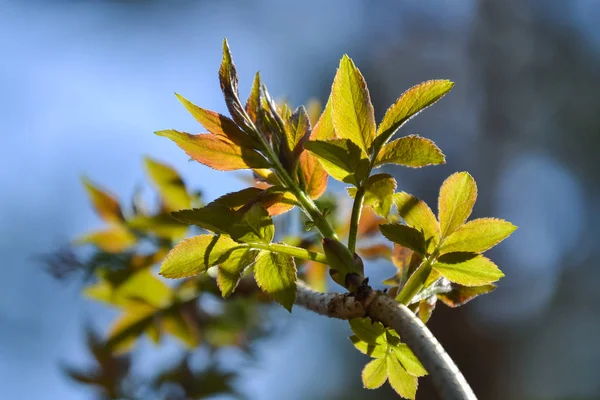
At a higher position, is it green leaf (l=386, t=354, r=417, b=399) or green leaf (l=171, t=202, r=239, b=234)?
green leaf (l=171, t=202, r=239, b=234)

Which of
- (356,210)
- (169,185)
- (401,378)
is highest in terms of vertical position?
(169,185)

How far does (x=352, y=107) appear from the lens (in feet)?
1.10

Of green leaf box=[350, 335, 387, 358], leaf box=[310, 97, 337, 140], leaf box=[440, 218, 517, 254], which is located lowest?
green leaf box=[350, 335, 387, 358]

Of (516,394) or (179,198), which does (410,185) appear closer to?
(516,394)

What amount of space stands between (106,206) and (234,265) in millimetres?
422

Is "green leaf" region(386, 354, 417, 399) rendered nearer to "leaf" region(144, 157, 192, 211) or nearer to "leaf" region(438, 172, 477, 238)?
"leaf" region(438, 172, 477, 238)

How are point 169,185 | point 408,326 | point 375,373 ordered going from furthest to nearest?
point 169,185 → point 375,373 → point 408,326

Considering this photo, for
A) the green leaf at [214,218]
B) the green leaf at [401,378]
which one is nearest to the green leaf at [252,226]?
the green leaf at [214,218]

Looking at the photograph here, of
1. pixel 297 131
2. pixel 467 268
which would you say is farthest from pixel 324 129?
pixel 467 268

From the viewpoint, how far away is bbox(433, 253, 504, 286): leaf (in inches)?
12.6

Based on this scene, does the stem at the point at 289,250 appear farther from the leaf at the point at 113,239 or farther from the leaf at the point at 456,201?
the leaf at the point at 113,239

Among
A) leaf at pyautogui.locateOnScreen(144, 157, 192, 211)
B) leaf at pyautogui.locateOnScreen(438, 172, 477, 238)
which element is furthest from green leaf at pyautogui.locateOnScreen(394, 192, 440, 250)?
leaf at pyautogui.locateOnScreen(144, 157, 192, 211)

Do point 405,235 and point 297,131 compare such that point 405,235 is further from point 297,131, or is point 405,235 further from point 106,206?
point 106,206

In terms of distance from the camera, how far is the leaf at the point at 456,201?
1.10ft
